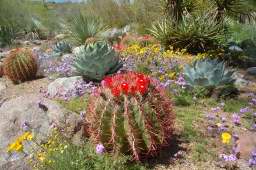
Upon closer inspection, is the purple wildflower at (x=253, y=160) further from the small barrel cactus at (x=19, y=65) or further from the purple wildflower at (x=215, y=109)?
the small barrel cactus at (x=19, y=65)

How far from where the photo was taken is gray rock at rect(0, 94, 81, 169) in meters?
5.74

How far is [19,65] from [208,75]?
14.0ft

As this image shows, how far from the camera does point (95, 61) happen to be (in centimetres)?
955

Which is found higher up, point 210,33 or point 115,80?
point 115,80

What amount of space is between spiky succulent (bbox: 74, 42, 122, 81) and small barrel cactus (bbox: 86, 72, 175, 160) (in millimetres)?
4058

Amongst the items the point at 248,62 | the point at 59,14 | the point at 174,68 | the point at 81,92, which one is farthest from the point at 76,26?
the point at 59,14

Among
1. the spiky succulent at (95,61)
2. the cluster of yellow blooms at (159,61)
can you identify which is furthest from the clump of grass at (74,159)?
the spiky succulent at (95,61)

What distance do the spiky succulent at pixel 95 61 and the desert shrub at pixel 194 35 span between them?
5070mm

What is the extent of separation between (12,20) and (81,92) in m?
23.3

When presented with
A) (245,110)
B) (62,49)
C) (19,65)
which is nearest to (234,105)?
(245,110)

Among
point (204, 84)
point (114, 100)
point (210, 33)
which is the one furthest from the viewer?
point (210, 33)

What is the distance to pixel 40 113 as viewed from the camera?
19.9 feet

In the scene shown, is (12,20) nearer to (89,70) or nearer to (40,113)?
(89,70)

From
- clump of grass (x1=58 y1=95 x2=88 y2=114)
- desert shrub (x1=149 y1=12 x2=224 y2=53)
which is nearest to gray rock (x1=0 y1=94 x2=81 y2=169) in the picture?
clump of grass (x1=58 y1=95 x2=88 y2=114)
